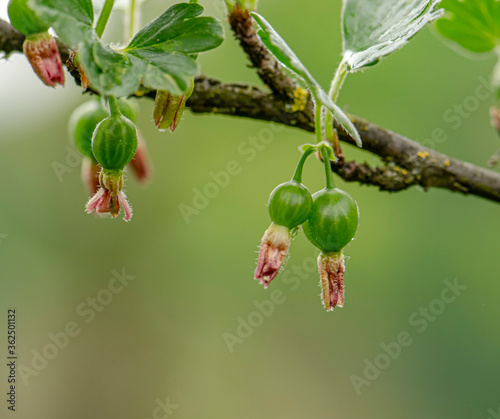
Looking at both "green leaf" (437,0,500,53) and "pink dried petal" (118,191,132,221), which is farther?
"green leaf" (437,0,500,53)

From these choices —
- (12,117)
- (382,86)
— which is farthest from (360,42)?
(12,117)

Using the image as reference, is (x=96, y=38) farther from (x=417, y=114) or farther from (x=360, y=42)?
(x=417, y=114)

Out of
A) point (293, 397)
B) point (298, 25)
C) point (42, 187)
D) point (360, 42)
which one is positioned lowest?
point (293, 397)

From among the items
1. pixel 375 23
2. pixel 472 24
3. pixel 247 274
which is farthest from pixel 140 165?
pixel 247 274

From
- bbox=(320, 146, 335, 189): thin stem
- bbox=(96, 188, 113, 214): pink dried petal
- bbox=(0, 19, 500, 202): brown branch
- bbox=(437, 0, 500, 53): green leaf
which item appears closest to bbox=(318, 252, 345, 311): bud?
bbox=(320, 146, 335, 189): thin stem

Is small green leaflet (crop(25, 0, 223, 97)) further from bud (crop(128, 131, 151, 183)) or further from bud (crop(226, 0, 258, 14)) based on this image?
bud (crop(128, 131, 151, 183))

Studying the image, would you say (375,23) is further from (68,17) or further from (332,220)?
(68,17)
